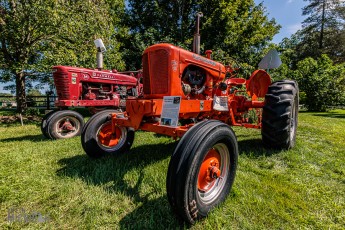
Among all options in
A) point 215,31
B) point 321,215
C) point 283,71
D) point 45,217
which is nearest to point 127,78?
point 45,217

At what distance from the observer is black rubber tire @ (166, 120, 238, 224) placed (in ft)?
4.96

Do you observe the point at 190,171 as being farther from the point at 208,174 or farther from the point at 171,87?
the point at 171,87

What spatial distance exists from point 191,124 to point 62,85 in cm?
418

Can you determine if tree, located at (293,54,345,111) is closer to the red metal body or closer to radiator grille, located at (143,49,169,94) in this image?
the red metal body

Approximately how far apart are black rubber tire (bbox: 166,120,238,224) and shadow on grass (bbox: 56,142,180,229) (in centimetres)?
20

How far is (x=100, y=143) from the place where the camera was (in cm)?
305

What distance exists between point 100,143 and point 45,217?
139 cm

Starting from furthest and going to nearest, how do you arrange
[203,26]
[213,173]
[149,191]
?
[203,26] → [149,191] → [213,173]

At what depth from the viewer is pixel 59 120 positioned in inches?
187

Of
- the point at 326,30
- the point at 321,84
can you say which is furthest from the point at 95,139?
the point at 326,30

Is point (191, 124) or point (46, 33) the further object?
point (46, 33)

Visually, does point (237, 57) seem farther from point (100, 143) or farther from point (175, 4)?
point (100, 143)

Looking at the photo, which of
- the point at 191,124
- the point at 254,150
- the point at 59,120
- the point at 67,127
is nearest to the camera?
the point at 191,124

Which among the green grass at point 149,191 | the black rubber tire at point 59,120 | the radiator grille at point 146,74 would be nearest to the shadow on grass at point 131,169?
the green grass at point 149,191
